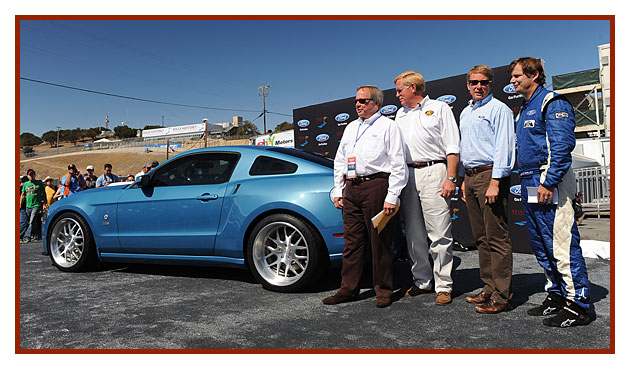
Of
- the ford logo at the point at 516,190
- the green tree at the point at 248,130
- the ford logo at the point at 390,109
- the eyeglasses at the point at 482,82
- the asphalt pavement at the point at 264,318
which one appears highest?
the green tree at the point at 248,130

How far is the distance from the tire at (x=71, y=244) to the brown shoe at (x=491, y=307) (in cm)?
416

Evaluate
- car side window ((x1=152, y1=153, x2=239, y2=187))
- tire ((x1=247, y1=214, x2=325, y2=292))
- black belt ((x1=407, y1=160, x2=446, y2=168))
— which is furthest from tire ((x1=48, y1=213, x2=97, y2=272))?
black belt ((x1=407, y1=160, x2=446, y2=168))

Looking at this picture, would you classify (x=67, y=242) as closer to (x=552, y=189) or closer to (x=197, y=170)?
(x=197, y=170)

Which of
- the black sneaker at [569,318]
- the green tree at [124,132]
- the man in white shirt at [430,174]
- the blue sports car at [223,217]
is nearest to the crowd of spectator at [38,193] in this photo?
the blue sports car at [223,217]

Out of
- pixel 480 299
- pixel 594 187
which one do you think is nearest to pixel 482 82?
pixel 480 299

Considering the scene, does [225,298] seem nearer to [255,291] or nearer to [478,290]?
[255,291]

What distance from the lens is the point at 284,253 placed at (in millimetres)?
4148

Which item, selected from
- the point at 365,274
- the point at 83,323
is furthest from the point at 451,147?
the point at 83,323

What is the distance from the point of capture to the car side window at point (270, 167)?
4282 millimetres

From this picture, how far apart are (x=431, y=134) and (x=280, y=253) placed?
66.4 inches

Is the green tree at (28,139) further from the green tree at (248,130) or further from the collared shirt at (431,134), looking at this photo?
the collared shirt at (431,134)

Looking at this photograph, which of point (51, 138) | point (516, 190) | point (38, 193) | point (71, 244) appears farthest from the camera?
point (51, 138)

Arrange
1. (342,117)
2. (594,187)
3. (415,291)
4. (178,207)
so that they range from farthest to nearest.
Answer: (594,187) → (342,117) → (178,207) → (415,291)

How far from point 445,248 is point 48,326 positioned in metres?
3.04
